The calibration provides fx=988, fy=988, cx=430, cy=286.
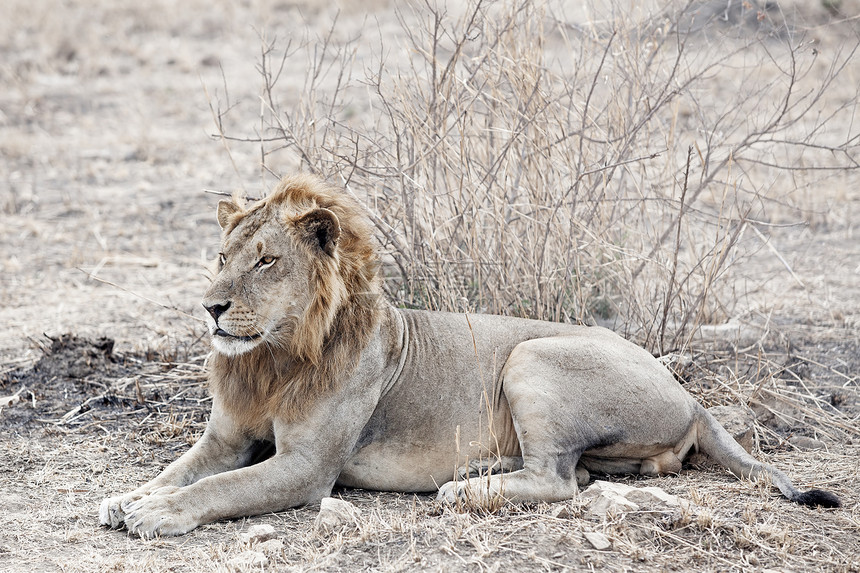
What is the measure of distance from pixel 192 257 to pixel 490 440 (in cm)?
483

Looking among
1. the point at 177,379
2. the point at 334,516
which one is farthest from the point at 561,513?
the point at 177,379

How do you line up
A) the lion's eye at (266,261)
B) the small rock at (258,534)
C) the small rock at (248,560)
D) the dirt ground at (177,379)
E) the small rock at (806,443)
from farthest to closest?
the small rock at (806,443)
the lion's eye at (266,261)
the small rock at (258,534)
the dirt ground at (177,379)
the small rock at (248,560)

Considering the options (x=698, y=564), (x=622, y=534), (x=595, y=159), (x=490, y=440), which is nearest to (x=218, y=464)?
(x=490, y=440)

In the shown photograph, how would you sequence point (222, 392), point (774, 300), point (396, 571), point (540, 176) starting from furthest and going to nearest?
point (774, 300), point (540, 176), point (222, 392), point (396, 571)

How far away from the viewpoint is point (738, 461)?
417cm

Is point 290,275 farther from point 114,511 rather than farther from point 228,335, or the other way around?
point 114,511

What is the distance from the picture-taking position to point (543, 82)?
5.53 metres

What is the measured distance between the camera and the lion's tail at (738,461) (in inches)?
150

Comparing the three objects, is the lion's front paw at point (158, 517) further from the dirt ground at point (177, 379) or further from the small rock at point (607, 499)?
the small rock at point (607, 499)

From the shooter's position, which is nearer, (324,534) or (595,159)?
(324,534)

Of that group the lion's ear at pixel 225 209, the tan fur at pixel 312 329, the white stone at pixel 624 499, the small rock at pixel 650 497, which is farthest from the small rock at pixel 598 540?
the lion's ear at pixel 225 209

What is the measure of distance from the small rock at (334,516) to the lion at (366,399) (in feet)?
0.93

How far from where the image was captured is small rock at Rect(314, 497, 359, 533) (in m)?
3.62

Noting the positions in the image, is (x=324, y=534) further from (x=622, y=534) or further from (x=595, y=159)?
(x=595, y=159)
